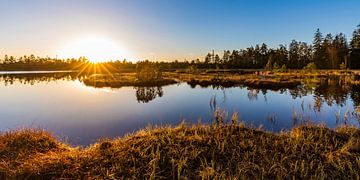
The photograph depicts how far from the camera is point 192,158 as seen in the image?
647cm

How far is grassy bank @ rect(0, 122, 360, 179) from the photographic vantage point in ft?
19.1

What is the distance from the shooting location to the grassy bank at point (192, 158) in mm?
5809

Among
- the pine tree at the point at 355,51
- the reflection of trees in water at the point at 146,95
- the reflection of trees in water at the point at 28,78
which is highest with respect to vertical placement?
the pine tree at the point at 355,51

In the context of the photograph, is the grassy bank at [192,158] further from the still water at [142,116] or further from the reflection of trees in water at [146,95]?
the reflection of trees in water at [146,95]


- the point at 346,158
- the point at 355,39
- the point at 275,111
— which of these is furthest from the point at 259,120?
the point at 355,39

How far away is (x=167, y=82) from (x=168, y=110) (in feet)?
82.7

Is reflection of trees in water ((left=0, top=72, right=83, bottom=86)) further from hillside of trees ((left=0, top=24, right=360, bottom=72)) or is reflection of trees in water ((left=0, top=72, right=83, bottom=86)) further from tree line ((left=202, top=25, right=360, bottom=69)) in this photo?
tree line ((left=202, top=25, right=360, bottom=69))

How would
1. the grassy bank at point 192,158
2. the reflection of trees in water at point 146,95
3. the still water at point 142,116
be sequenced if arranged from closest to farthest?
the grassy bank at point 192,158 → the still water at point 142,116 → the reflection of trees in water at point 146,95

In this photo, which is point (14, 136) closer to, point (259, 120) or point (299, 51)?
point (259, 120)

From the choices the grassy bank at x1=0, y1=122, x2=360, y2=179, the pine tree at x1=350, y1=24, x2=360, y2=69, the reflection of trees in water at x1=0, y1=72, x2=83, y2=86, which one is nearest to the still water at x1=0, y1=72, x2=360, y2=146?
the grassy bank at x1=0, y1=122, x2=360, y2=179

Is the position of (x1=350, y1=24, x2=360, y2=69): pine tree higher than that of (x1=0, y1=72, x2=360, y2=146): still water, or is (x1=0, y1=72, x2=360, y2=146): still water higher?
(x1=350, y1=24, x2=360, y2=69): pine tree

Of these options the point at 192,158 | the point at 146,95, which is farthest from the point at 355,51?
the point at 192,158

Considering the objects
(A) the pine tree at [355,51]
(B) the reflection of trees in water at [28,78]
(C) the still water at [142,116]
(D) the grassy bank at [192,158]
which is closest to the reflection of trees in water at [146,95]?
(C) the still water at [142,116]

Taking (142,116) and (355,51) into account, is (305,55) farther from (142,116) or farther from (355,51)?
(142,116)
